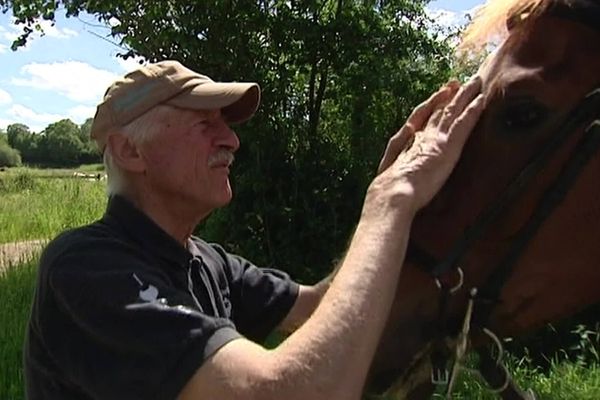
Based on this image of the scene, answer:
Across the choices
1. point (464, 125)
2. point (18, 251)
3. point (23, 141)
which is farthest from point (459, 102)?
point (23, 141)

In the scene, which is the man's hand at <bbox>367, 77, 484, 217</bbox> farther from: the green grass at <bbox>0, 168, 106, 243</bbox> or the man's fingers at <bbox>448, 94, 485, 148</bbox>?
the green grass at <bbox>0, 168, 106, 243</bbox>

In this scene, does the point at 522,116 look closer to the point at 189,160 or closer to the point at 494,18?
the point at 494,18

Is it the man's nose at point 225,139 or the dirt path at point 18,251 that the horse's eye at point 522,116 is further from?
the dirt path at point 18,251

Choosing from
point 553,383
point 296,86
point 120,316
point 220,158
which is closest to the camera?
point 120,316

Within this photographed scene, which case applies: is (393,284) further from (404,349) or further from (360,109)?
(360,109)

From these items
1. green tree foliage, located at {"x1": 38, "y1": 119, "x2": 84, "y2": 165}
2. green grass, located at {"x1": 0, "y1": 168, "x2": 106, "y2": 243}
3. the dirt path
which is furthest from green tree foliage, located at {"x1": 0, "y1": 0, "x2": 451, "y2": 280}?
green tree foliage, located at {"x1": 38, "y1": 119, "x2": 84, "y2": 165}

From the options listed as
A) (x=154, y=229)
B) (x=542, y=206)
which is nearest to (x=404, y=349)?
(x=542, y=206)

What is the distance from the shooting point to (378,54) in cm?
772

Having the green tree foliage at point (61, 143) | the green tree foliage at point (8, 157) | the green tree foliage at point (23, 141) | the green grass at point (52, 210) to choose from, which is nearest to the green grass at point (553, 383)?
the green grass at point (52, 210)

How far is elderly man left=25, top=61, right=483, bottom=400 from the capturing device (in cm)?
165

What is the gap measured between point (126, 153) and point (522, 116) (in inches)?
40.6

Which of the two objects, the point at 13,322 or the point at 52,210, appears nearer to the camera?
the point at 13,322

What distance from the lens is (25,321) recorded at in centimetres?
691

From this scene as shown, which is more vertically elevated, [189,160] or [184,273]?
[189,160]
